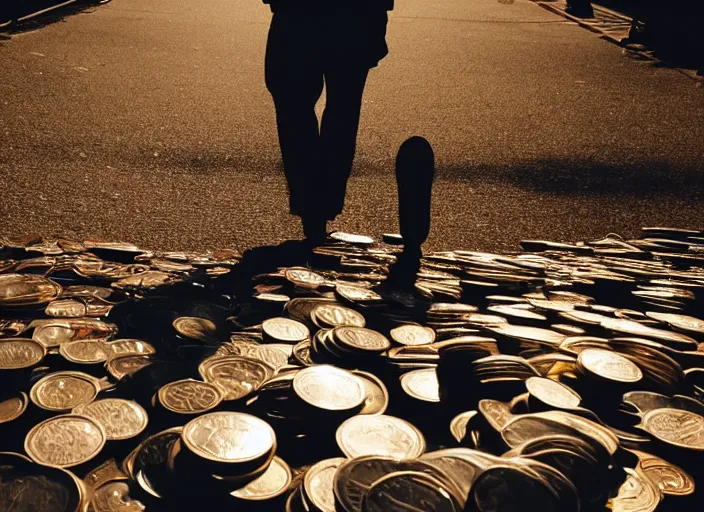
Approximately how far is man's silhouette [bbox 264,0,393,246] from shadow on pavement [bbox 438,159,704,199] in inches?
72.2

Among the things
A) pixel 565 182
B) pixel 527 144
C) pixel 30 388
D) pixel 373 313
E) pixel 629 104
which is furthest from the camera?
pixel 629 104

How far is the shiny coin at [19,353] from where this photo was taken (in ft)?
9.23

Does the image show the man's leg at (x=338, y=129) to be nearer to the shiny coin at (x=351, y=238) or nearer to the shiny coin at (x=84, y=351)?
the shiny coin at (x=351, y=238)

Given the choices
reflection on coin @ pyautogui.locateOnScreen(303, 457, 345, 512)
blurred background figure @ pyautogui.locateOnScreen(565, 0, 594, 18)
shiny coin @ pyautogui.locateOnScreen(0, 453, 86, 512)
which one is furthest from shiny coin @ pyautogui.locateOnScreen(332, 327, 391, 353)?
blurred background figure @ pyautogui.locateOnScreen(565, 0, 594, 18)

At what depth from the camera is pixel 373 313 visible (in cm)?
356

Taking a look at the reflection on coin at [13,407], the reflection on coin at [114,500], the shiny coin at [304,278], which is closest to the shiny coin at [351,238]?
the shiny coin at [304,278]

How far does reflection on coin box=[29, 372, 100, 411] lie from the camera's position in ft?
8.74

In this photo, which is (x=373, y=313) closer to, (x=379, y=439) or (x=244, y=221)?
(x=379, y=439)

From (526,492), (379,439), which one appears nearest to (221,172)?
(379,439)

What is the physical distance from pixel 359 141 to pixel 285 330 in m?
3.77

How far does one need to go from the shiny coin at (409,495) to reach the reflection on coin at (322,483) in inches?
5.9

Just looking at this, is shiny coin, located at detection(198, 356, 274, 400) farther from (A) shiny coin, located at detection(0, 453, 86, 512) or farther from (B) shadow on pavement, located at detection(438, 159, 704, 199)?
(B) shadow on pavement, located at detection(438, 159, 704, 199)

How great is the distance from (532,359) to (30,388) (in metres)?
1.87

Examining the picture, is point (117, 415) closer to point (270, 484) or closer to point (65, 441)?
point (65, 441)
